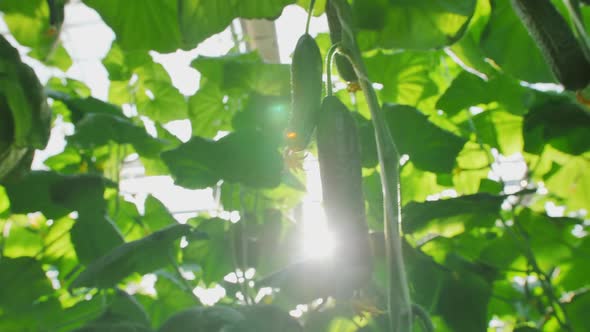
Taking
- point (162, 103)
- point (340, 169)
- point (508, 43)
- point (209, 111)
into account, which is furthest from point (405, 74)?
point (340, 169)

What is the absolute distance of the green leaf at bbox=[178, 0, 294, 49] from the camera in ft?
2.21

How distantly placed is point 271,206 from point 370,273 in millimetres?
1237

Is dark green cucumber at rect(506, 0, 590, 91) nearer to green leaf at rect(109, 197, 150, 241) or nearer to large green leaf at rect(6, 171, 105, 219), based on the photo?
large green leaf at rect(6, 171, 105, 219)

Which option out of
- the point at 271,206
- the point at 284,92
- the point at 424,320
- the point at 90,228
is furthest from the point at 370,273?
the point at 271,206

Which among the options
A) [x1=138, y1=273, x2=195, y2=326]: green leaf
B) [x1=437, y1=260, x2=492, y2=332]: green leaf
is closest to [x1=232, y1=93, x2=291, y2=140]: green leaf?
[x1=138, y1=273, x2=195, y2=326]: green leaf

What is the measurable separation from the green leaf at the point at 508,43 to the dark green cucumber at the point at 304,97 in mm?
547

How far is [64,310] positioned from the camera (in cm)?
131

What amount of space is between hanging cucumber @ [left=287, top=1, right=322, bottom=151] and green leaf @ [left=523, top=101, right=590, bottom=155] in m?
0.65

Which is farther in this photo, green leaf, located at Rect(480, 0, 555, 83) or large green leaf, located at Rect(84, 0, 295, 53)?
green leaf, located at Rect(480, 0, 555, 83)

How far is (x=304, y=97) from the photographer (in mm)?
481

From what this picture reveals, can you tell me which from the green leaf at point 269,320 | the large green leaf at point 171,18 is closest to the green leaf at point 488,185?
the green leaf at point 269,320

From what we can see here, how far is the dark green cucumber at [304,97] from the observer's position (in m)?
0.48

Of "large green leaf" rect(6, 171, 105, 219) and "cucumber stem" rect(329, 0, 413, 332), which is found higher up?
"cucumber stem" rect(329, 0, 413, 332)

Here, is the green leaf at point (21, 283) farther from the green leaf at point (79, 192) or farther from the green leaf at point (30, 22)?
the green leaf at point (30, 22)
